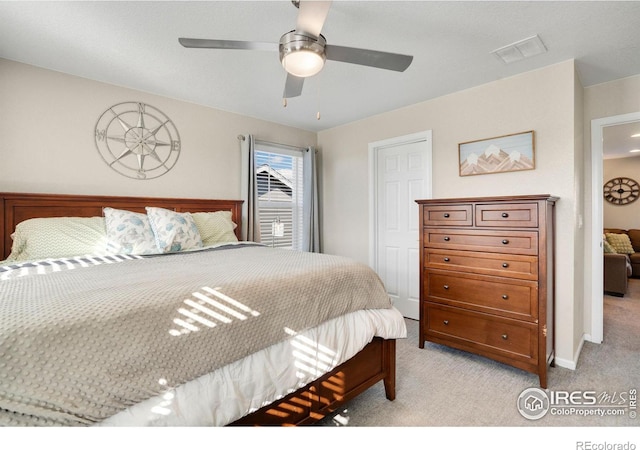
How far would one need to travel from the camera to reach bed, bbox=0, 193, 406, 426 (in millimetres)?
867

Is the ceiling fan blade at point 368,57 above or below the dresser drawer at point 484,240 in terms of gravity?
above

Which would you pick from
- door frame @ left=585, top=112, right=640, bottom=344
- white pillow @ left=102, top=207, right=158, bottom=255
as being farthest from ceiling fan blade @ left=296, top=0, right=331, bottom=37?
door frame @ left=585, top=112, right=640, bottom=344

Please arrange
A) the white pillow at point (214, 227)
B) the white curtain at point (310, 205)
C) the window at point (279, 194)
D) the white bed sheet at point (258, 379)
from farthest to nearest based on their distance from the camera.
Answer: the white curtain at point (310, 205), the window at point (279, 194), the white pillow at point (214, 227), the white bed sheet at point (258, 379)

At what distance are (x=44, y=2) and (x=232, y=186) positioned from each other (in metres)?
2.18

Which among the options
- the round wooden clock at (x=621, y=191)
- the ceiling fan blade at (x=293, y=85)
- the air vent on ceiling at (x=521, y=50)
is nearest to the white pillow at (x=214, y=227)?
the ceiling fan blade at (x=293, y=85)

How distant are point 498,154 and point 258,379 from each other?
9.16 ft

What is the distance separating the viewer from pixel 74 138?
8.81ft

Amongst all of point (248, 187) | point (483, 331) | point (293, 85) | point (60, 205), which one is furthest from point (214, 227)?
point (483, 331)

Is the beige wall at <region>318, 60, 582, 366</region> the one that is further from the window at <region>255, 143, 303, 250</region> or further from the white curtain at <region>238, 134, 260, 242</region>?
the white curtain at <region>238, 134, 260, 242</region>

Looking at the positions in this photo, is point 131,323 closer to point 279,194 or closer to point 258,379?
point 258,379

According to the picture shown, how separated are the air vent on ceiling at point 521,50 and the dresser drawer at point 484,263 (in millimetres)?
1520

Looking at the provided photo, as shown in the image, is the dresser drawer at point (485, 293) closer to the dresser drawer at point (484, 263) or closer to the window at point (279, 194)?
the dresser drawer at point (484, 263)

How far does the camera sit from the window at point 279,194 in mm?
3982

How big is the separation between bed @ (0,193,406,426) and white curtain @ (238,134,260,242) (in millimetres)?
1501
